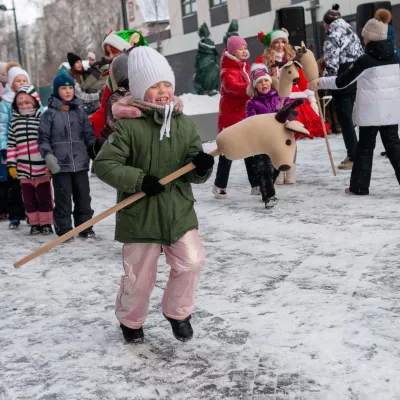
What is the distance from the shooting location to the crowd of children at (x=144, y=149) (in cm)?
303

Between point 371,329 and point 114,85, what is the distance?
2.69 metres

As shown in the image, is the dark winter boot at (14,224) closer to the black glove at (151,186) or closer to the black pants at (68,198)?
the black pants at (68,198)

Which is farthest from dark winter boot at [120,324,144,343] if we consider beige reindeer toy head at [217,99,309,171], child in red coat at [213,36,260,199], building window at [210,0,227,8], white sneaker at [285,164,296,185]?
building window at [210,0,227,8]

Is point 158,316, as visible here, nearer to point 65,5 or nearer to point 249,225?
point 249,225

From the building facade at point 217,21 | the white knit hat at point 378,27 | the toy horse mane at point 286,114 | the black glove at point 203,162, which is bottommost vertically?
the black glove at point 203,162

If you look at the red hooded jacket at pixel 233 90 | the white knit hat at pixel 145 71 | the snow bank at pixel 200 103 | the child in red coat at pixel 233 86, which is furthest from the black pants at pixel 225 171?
the snow bank at pixel 200 103

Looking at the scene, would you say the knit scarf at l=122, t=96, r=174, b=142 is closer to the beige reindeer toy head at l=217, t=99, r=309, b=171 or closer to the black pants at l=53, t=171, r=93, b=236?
the beige reindeer toy head at l=217, t=99, r=309, b=171

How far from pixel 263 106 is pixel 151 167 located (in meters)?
3.79

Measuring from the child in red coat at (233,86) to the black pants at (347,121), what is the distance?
154 cm

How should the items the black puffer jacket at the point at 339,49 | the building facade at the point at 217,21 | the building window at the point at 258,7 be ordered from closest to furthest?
1. the black puffer jacket at the point at 339,49
2. the building facade at the point at 217,21
3. the building window at the point at 258,7

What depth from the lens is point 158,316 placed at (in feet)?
11.9

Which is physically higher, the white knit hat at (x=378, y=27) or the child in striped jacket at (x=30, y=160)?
the white knit hat at (x=378, y=27)

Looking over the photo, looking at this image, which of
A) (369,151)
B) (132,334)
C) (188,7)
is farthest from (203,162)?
(188,7)

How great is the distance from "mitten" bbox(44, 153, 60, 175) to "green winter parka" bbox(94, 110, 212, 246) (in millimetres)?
2600
